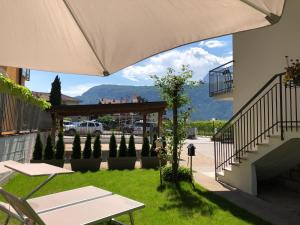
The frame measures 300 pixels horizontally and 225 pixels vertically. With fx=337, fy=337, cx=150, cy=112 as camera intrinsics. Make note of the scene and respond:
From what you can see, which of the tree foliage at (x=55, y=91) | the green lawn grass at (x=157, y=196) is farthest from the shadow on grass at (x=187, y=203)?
the tree foliage at (x=55, y=91)

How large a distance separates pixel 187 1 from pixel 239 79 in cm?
874

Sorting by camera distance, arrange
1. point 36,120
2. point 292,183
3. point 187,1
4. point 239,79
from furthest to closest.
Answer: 1. point 36,120
2. point 239,79
3. point 292,183
4. point 187,1

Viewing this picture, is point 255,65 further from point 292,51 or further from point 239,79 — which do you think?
point 292,51

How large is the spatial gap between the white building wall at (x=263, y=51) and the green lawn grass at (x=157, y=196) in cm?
355

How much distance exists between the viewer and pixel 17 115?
1033 cm

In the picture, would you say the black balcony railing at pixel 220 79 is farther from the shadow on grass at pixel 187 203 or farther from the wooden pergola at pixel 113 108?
the shadow on grass at pixel 187 203

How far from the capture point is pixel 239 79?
10.6 meters

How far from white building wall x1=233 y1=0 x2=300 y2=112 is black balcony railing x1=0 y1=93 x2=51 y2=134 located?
6.83m

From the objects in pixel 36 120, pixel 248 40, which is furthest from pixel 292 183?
pixel 36 120

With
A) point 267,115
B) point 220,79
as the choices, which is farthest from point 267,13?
point 220,79

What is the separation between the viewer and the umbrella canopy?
7.26ft

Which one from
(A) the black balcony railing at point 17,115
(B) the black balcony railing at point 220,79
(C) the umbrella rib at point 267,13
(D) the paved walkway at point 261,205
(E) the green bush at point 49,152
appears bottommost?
(D) the paved walkway at point 261,205

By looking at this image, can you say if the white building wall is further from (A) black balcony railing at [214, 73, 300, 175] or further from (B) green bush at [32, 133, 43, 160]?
(B) green bush at [32, 133, 43, 160]

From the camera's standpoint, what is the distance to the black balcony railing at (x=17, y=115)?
28.8ft
